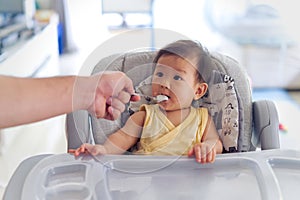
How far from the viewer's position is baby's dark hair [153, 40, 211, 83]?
0.97 metres

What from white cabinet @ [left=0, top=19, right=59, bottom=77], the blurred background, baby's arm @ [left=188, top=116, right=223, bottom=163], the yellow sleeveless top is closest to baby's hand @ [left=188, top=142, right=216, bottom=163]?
baby's arm @ [left=188, top=116, right=223, bottom=163]

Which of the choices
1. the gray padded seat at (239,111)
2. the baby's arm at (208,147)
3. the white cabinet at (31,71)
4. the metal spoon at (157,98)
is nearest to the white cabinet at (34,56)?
the white cabinet at (31,71)

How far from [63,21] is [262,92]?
2.05 m

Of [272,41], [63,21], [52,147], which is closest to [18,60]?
[52,147]

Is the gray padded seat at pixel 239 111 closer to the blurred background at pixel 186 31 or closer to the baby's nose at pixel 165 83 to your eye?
the baby's nose at pixel 165 83

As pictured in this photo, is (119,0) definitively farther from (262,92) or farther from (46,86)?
(46,86)

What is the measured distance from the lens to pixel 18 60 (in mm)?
2107

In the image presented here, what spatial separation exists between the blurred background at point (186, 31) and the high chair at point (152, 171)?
1.23 m

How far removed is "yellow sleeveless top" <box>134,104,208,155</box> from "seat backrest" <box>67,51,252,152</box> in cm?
5

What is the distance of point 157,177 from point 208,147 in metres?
0.15

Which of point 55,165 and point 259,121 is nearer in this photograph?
point 55,165

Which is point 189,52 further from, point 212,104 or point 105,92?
point 105,92

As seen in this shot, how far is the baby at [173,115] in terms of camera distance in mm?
963

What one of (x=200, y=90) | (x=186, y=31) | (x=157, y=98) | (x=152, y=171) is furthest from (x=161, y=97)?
(x=186, y=31)
